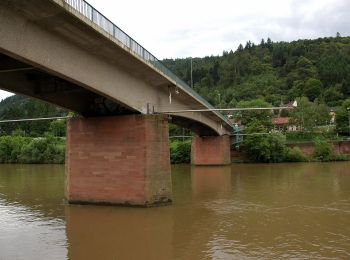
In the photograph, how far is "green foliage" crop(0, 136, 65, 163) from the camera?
73375mm

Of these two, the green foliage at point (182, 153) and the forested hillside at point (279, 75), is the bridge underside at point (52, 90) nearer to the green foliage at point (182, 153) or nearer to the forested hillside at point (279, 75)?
the green foliage at point (182, 153)

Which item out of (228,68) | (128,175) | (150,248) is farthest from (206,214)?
(228,68)

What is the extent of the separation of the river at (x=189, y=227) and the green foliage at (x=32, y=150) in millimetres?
45429

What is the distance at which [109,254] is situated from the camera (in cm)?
1410

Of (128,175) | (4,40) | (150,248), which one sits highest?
(4,40)

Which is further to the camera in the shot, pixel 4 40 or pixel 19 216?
pixel 19 216

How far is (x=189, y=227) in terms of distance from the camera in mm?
18234

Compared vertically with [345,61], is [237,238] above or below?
below

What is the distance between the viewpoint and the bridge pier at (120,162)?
22828 mm

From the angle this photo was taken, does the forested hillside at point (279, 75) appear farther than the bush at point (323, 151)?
Yes

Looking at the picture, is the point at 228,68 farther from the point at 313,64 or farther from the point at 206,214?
the point at 206,214

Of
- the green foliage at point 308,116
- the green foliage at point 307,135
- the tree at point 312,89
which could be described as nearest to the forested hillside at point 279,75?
the tree at point 312,89

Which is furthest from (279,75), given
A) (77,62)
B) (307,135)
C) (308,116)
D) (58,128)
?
(77,62)

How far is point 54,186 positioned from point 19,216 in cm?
1340
